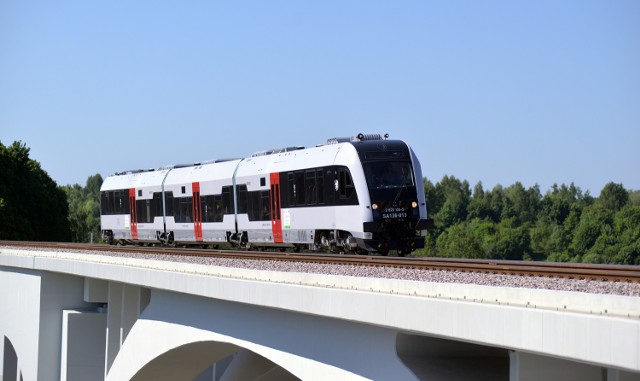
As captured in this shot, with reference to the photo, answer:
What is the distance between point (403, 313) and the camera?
37.3 feet

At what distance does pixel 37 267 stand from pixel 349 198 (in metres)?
11.0

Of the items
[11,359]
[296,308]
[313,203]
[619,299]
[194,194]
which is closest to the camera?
[619,299]

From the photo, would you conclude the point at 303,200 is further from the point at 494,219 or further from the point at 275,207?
the point at 494,219

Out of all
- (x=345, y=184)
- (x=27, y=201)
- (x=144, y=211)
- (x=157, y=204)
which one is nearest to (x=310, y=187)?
(x=345, y=184)

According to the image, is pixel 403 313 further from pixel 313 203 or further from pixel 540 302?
pixel 313 203

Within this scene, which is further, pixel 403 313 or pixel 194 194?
pixel 194 194

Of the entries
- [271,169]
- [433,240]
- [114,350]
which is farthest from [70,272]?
[433,240]

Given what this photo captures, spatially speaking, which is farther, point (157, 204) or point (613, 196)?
point (613, 196)

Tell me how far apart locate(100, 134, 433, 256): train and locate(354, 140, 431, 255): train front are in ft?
0.08

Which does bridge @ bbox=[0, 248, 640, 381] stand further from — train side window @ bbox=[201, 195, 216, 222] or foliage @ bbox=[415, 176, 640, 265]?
foliage @ bbox=[415, 176, 640, 265]

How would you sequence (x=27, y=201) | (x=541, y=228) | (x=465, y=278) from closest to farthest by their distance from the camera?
(x=465, y=278) < (x=27, y=201) < (x=541, y=228)

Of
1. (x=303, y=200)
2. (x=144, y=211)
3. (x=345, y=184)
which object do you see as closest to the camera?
(x=345, y=184)

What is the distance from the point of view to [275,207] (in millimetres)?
30422

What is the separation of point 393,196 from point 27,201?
58230 millimetres
